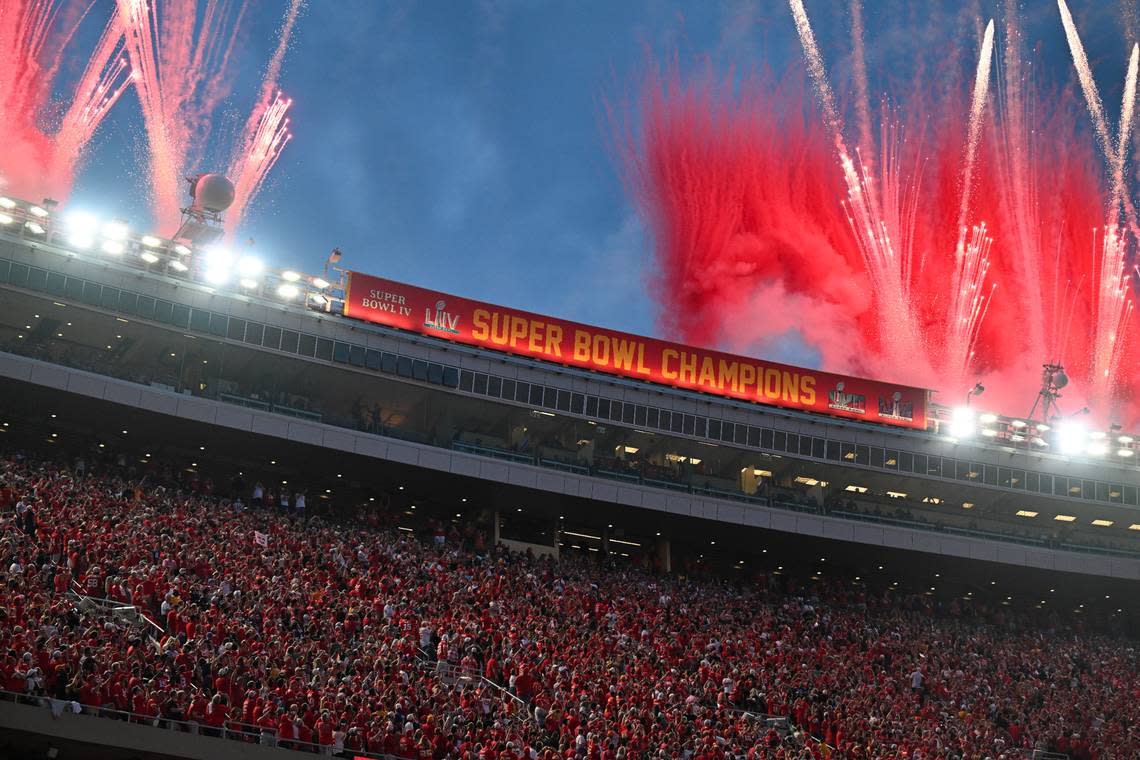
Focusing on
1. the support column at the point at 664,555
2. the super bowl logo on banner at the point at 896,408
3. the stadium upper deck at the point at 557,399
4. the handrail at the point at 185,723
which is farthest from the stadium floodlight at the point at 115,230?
the super bowl logo on banner at the point at 896,408

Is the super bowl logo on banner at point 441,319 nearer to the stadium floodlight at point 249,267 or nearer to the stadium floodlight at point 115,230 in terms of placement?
the stadium floodlight at point 249,267

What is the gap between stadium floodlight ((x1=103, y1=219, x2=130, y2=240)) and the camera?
161ft

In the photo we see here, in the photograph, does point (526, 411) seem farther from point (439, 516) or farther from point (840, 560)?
point (840, 560)

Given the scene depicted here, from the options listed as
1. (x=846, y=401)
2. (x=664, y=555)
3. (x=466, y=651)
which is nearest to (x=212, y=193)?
(x=466, y=651)

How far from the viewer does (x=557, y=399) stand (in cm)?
5684

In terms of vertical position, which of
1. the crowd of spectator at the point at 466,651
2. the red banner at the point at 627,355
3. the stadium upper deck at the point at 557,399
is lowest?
the crowd of spectator at the point at 466,651

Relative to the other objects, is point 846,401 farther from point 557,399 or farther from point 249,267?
point 249,267

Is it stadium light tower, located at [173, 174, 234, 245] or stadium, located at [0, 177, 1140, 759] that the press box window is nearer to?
stadium, located at [0, 177, 1140, 759]

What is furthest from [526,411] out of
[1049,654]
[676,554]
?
[1049,654]

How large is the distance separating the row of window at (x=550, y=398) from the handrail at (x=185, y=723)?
84.6 ft

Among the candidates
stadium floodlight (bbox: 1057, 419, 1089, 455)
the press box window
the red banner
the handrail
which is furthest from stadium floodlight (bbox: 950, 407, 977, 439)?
the handrail

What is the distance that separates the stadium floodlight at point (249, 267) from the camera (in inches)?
2036

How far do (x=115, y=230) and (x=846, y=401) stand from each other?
35586 millimetres

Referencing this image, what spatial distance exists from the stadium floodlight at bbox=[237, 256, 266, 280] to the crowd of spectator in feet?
33.9
